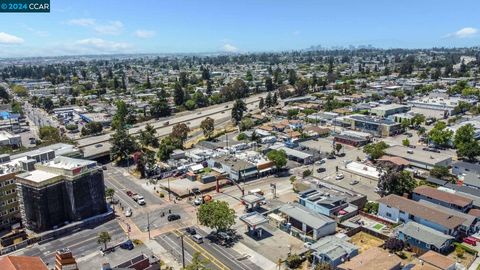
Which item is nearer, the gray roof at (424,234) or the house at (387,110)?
the gray roof at (424,234)

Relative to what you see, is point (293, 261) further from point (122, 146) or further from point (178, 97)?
point (178, 97)

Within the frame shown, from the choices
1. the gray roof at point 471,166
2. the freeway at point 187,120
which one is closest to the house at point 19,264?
the freeway at point 187,120

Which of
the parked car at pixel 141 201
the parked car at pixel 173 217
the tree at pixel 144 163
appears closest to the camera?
the parked car at pixel 173 217

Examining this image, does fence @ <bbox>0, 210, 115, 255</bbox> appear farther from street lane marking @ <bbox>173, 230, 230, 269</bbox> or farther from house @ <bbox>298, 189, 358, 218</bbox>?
house @ <bbox>298, 189, 358, 218</bbox>

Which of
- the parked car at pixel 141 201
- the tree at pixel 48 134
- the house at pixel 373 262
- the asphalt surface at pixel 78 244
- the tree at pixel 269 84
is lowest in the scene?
the asphalt surface at pixel 78 244

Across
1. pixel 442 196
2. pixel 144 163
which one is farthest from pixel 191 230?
pixel 442 196

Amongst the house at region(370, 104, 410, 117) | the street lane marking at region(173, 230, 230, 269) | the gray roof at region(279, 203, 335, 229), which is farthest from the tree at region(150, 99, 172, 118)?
the gray roof at region(279, 203, 335, 229)

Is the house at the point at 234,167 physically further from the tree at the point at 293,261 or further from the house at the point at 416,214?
the tree at the point at 293,261
